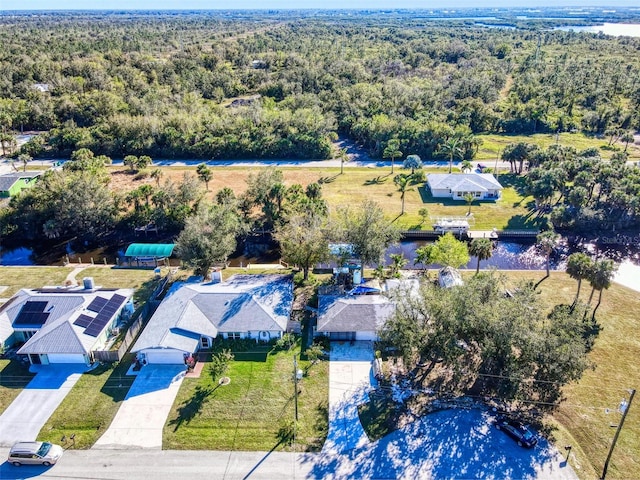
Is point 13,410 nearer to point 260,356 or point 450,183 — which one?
point 260,356

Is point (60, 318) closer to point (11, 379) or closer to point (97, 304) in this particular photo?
point (97, 304)

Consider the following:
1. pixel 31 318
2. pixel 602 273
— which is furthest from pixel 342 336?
pixel 31 318

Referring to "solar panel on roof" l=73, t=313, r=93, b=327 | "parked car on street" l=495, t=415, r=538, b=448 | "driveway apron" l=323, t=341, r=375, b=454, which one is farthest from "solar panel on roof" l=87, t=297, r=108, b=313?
"parked car on street" l=495, t=415, r=538, b=448

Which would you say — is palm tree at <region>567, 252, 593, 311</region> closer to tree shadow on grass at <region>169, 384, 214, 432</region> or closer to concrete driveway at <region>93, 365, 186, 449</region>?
tree shadow on grass at <region>169, 384, 214, 432</region>

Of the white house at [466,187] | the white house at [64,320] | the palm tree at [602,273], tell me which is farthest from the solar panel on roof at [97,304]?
the white house at [466,187]

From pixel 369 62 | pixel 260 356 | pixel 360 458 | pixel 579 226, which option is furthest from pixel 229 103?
pixel 360 458

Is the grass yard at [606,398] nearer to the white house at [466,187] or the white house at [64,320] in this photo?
the white house at [466,187]
